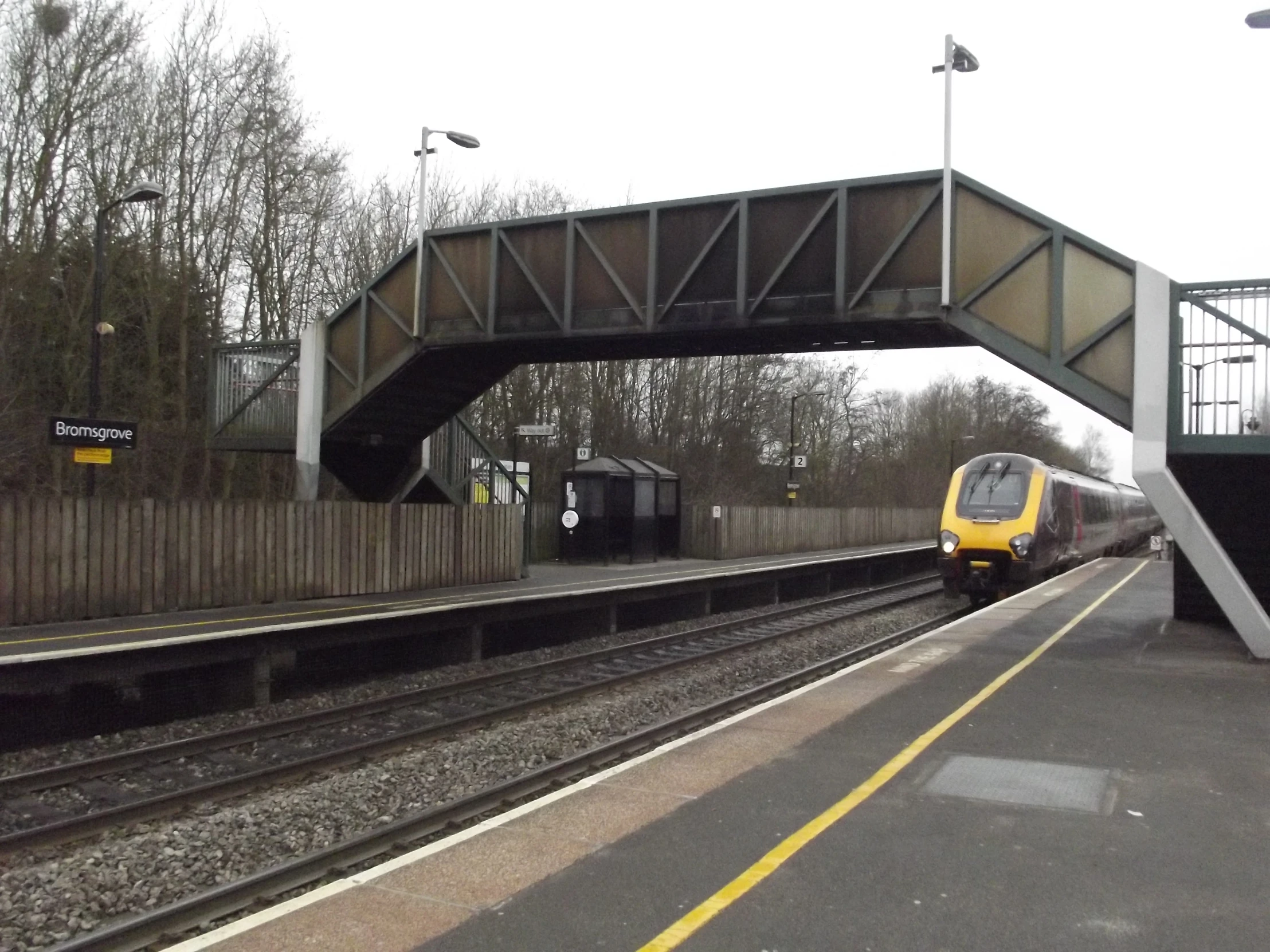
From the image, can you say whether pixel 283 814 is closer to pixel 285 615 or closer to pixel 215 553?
pixel 285 615

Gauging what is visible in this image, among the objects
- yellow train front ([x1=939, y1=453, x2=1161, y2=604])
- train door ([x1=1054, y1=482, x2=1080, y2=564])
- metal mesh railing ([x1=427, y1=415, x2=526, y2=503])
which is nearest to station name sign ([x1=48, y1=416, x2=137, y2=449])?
metal mesh railing ([x1=427, y1=415, x2=526, y2=503])

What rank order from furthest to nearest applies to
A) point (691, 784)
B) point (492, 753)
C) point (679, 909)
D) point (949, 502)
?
point (949, 502), point (492, 753), point (691, 784), point (679, 909)

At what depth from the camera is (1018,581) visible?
21703 millimetres

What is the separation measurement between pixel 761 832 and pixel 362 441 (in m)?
16.3

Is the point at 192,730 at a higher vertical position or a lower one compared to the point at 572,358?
lower

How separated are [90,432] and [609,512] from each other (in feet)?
55.2

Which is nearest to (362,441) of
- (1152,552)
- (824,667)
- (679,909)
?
(824,667)

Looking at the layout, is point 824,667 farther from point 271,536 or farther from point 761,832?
point 271,536

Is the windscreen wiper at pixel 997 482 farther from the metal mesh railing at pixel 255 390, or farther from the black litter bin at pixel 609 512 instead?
the metal mesh railing at pixel 255 390

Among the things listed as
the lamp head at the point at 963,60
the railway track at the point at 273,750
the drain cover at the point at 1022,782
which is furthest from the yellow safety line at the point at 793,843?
the lamp head at the point at 963,60

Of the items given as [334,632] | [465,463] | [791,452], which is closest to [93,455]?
[334,632]

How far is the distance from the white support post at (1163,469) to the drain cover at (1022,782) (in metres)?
6.31

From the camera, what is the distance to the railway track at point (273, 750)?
7.39 meters

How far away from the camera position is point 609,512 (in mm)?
30969
